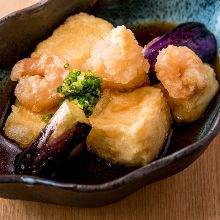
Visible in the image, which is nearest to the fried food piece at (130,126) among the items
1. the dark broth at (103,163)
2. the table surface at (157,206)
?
the dark broth at (103,163)

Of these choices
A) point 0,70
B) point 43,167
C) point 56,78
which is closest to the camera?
point 43,167

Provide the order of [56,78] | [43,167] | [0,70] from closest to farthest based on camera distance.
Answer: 1. [43,167]
2. [56,78]
3. [0,70]

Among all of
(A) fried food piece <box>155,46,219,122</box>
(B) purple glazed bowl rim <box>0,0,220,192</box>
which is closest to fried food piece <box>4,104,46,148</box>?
(B) purple glazed bowl rim <box>0,0,220,192</box>

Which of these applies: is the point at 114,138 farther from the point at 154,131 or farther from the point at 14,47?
the point at 14,47

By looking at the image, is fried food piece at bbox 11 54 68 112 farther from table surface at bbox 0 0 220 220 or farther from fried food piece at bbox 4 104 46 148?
table surface at bbox 0 0 220 220

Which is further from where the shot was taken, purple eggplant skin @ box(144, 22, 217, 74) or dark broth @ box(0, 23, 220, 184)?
purple eggplant skin @ box(144, 22, 217, 74)

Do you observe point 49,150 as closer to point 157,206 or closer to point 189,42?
point 157,206

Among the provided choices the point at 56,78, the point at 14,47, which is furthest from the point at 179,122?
the point at 14,47
